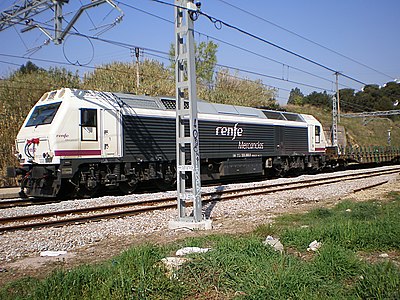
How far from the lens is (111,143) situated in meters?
14.3

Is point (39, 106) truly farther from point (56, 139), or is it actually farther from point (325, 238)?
point (325, 238)

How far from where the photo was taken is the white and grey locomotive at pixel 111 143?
13.2 meters

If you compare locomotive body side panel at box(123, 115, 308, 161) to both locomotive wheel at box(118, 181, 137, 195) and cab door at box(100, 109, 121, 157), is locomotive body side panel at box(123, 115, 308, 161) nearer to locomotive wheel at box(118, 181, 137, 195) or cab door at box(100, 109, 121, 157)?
cab door at box(100, 109, 121, 157)

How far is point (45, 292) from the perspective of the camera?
4090mm

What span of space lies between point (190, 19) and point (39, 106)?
26.3 ft

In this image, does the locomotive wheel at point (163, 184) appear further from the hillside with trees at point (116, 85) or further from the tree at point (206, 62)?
the tree at point (206, 62)

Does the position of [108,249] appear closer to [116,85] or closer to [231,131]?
[231,131]

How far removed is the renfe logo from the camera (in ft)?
60.5

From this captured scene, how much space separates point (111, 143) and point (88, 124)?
105 centimetres

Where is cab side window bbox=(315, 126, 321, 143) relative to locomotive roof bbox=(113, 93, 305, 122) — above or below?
below

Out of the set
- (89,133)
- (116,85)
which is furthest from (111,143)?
(116,85)

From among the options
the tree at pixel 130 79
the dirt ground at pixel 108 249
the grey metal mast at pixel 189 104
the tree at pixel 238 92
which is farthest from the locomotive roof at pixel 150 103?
the tree at pixel 238 92

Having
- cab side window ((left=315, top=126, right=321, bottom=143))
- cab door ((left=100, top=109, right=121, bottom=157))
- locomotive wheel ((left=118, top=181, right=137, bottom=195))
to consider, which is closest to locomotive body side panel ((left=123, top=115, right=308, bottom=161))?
cab door ((left=100, top=109, right=121, bottom=157))

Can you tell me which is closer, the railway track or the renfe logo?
the railway track
